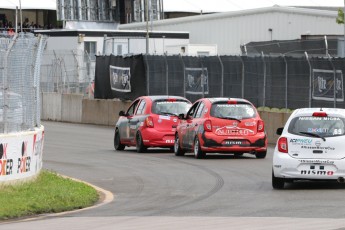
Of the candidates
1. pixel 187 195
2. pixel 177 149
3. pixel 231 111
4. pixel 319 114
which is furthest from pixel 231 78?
pixel 187 195

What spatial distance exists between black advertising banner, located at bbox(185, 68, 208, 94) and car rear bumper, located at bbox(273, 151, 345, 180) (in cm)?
1938

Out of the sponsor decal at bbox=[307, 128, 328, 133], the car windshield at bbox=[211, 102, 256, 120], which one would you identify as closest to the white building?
the car windshield at bbox=[211, 102, 256, 120]

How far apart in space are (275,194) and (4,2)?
61812 mm

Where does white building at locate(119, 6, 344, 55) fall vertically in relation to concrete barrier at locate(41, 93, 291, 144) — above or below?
above

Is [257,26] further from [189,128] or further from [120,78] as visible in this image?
[189,128]

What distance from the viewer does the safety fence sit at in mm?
32250

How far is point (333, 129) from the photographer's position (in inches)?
760

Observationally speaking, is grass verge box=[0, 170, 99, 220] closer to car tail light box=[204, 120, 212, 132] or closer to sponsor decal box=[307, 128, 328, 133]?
sponsor decal box=[307, 128, 328, 133]

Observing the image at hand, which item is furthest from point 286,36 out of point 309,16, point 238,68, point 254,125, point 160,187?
point 160,187

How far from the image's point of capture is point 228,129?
26.3 m

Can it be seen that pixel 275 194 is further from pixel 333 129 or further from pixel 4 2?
pixel 4 2

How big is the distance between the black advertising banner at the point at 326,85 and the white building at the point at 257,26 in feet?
94.1

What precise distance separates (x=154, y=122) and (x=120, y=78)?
16477 mm

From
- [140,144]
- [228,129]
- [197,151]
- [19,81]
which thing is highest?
[19,81]
